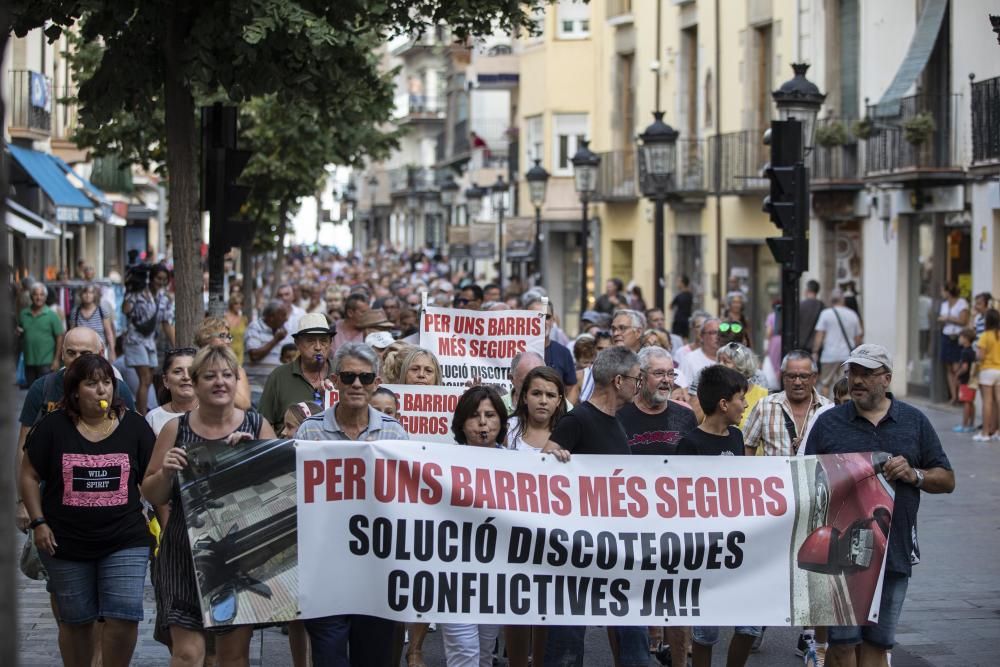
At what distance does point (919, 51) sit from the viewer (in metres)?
25.5

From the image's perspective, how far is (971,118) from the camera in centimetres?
2406

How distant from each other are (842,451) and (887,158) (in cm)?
1947

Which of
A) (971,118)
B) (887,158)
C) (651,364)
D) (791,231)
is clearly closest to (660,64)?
(887,158)

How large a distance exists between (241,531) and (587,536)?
1438 mm

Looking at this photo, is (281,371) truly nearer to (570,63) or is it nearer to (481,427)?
(481,427)

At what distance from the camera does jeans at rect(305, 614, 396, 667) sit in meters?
7.16

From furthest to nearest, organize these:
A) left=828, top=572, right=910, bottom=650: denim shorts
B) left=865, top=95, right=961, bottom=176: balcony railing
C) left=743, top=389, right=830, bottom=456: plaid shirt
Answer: left=865, top=95, right=961, bottom=176: balcony railing, left=743, top=389, right=830, bottom=456: plaid shirt, left=828, top=572, right=910, bottom=650: denim shorts

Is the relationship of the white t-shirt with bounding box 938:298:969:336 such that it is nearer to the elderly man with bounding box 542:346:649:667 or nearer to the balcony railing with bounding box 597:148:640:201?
the balcony railing with bounding box 597:148:640:201

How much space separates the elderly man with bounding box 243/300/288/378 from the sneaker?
6493 millimetres

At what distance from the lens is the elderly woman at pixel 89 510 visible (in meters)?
7.38

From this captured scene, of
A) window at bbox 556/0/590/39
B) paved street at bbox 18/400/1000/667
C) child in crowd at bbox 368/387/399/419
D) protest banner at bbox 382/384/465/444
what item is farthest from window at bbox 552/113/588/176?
child in crowd at bbox 368/387/399/419

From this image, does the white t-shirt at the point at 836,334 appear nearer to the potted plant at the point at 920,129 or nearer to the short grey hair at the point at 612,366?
the potted plant at the point at 920,129

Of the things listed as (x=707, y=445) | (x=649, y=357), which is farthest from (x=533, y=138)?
(x=707, y=445)

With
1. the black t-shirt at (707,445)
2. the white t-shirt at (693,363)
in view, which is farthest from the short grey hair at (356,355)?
the white t-shirt at (693,363)
